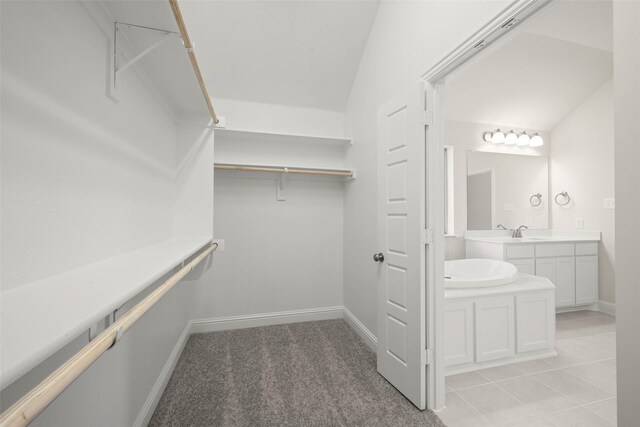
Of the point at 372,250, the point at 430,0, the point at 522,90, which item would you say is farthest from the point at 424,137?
the point at 522,90

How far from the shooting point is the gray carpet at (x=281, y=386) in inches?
64.6

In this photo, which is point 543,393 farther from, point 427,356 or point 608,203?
point 608,203

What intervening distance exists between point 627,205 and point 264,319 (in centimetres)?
288

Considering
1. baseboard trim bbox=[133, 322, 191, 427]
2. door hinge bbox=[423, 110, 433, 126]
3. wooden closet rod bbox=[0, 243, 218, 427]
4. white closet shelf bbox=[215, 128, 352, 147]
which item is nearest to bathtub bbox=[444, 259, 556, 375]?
door hinge bbox=[423, 110, 433, 126]

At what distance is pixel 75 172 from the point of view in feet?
3.11

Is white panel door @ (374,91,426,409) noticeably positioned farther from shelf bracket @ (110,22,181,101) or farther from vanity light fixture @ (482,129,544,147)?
vanity light fixture @ (482,129,544,147)

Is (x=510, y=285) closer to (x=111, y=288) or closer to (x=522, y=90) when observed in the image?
(x=522, y=90)

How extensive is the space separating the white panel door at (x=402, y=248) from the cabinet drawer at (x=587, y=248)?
9.72 ft

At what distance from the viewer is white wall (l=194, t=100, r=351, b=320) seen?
2918 millimetres

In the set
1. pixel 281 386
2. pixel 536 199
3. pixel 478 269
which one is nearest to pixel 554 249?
pixel 536 199

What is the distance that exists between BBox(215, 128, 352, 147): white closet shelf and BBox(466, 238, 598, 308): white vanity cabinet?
1995 mm

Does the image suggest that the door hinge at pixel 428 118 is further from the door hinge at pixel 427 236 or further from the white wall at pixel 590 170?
the white wall at pixel 590 170

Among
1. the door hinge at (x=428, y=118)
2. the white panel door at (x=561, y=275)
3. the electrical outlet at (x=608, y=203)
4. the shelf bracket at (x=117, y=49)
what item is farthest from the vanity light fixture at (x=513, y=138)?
the shelf bracket at (x=117, y=49)

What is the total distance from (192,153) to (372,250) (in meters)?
1.67
